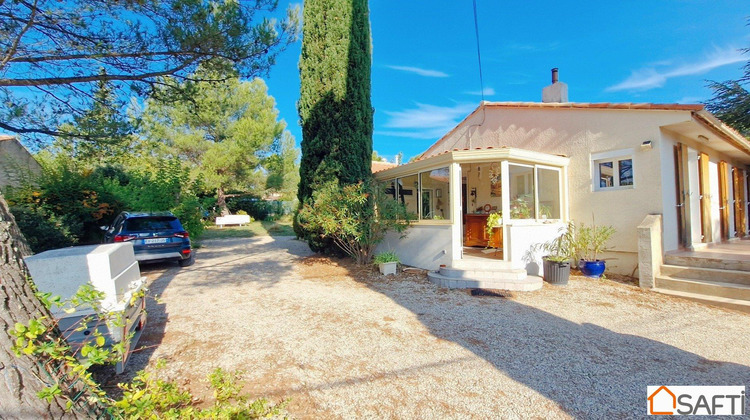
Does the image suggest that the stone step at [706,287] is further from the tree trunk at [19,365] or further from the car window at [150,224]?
the car window at [150,224]

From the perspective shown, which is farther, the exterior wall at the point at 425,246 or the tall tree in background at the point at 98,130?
the exterior wall at the point at 425,246

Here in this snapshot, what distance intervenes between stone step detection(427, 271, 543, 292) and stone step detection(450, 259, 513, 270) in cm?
45

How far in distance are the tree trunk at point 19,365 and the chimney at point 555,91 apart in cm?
1113

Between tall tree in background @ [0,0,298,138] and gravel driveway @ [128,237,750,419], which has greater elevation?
tall tree in background @ [0,0,298,138]

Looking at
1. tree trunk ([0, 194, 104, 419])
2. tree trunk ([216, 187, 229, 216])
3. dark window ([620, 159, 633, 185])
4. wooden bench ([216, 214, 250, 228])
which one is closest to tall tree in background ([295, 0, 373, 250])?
dark window ([620, 159, 633, 185])

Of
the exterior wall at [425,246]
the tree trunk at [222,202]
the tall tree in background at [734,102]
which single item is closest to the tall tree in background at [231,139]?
the tree trunk at [222,202]

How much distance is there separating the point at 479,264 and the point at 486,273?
366mm

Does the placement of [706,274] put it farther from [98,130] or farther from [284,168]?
[284,168]

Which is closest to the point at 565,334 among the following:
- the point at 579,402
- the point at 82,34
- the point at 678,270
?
the point at 579,402

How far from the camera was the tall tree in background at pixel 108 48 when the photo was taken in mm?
5340

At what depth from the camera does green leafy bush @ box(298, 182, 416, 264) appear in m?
7.89

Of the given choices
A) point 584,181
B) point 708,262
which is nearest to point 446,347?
point 708,262

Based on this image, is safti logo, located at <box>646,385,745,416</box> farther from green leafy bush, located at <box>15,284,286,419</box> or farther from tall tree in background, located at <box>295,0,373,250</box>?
tall tree in background, located at <box>295,0,373,250</box>

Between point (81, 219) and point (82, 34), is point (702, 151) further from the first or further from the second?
point (81, 219)
